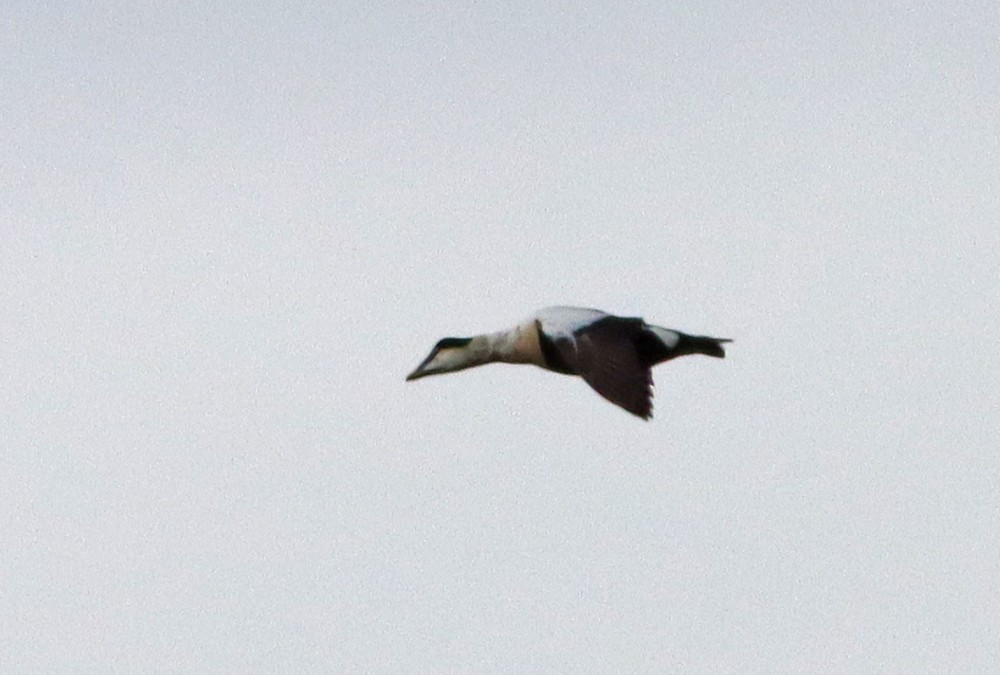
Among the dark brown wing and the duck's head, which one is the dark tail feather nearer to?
the dark brown wing

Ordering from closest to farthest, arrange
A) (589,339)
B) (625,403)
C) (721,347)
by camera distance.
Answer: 1. (625,403)
2. (589,339)
3. (721,347)

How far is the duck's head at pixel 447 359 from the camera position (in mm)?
16531

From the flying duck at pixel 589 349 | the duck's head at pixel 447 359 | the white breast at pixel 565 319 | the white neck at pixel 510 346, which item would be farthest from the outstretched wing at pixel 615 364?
the duck's head at pixel 447 359

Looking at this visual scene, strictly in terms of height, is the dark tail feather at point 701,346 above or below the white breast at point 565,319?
below

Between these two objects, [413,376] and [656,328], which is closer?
[656,328]

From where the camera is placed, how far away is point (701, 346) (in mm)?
15594

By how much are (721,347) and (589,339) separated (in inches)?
65.3

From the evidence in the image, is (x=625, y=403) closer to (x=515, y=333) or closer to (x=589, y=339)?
(x=589, y=339)

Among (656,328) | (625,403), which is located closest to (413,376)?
(656,328)

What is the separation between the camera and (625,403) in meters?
13.1

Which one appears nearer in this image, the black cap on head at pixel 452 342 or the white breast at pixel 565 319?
the white breast at pixel 565 319

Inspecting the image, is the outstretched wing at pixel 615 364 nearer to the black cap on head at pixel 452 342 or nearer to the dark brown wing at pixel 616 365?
the dark brown wing at pixel 616 365

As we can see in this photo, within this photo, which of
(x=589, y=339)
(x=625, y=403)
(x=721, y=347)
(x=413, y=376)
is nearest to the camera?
(x=625, y=403)

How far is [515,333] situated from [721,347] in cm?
164
